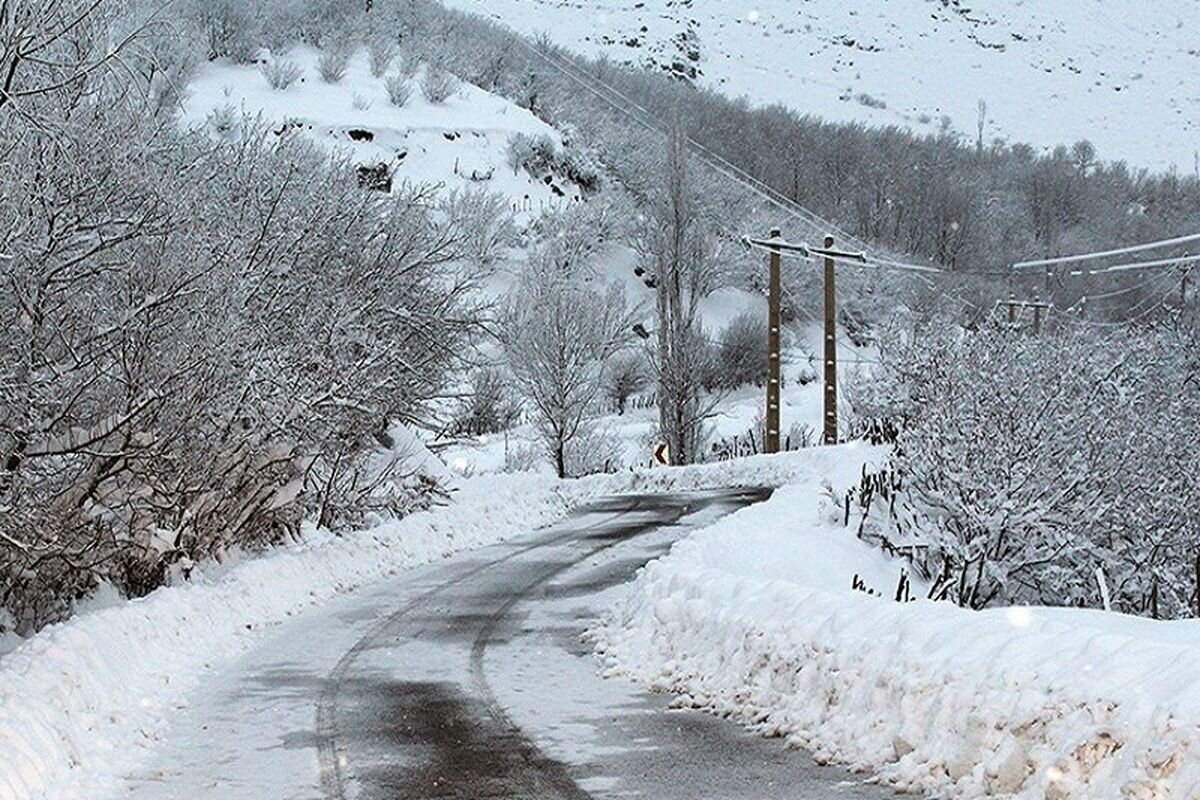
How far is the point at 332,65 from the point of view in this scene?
6644 centimetres

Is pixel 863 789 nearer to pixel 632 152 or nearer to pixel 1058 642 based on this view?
pixel 1058 642

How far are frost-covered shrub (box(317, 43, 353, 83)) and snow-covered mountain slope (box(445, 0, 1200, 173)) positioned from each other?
3503 centimetres

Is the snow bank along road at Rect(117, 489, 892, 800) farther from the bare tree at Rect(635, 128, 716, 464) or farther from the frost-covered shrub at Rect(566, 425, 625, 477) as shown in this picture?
the frost-covered shrub at Rect(566, 425, 625, 477)

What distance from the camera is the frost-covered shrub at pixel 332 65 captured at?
6625 cm

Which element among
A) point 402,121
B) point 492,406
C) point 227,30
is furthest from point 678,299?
point 227,30

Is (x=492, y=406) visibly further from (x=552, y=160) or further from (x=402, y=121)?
(x=552, y=160)

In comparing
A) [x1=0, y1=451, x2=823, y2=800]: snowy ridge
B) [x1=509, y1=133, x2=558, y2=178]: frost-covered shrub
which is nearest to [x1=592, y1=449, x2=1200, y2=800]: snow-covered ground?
[x1=0, y1=451, x2=823, y2=800]: snowy ridge

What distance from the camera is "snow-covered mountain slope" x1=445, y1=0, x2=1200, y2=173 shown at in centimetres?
11179

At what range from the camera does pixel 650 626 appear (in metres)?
13.2

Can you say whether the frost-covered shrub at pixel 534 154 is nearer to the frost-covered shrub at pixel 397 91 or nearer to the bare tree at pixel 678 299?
the frost-covered shrub at pixel 397 91

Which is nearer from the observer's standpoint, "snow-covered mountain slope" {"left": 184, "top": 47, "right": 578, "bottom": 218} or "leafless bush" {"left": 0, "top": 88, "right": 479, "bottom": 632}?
"leafless bush" {"left": 0, "top": 88, "right": 479, "bottom": 632}

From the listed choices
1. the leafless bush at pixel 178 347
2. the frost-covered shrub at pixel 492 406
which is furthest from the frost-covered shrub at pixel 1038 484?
the frost-covered shrub at pixel 492 406

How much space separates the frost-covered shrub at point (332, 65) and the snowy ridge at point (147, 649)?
4537 centimetres

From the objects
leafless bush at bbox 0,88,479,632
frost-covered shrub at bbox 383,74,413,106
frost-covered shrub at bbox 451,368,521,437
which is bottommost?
frost-covered shrub at bbox 451,368,521,437
